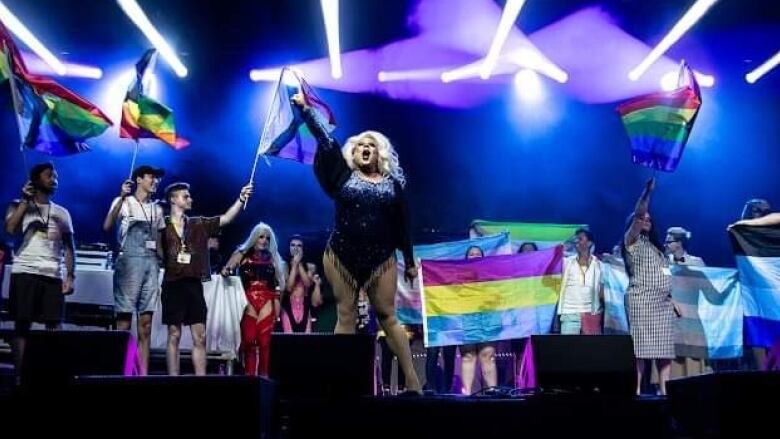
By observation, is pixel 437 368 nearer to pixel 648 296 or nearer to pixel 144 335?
pixel 648 296

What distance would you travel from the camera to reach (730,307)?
983 cm

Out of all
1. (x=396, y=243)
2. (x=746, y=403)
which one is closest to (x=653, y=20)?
(x=396, y=243)

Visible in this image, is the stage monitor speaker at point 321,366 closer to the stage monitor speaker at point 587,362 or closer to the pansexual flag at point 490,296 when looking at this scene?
the stage monitor speaker at point 587,362

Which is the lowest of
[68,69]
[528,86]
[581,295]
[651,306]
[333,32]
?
[651,306]

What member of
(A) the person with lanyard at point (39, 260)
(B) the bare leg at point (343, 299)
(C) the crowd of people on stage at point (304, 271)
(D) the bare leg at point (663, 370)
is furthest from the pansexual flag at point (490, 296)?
(A) the person with lanyard at point (39, 260)

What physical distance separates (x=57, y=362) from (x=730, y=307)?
25.6ft

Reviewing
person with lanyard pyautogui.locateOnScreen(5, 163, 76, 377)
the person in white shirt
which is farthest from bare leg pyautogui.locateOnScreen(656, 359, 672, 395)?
person with lanyard pyautogui.locateOnScreen(5, 163, 76, 377)

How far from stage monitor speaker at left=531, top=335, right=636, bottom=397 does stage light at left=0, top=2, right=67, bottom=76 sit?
31.6 feet

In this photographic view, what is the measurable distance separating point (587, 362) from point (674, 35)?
8.28 meters

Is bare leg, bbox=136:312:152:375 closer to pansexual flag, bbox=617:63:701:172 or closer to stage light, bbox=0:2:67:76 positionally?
pansexual flag, bbox=617:63:701:172

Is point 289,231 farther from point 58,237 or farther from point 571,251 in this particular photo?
point 58,237

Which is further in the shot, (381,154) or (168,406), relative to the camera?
(381,154)

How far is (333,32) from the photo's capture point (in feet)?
39.6

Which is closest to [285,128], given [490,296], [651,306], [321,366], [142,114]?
[142,114]
